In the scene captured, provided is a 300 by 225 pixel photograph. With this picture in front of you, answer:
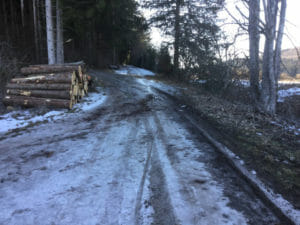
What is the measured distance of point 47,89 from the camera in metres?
7.34

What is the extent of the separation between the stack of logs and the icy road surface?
6.86ft

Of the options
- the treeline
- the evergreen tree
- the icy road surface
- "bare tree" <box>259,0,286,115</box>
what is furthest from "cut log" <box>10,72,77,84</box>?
the evergreen tree

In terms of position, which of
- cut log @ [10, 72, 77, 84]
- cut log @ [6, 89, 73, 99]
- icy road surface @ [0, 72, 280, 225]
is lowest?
icy road surface @ [0, 72, 280, 225]

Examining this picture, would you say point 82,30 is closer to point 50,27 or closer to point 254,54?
point 50,27

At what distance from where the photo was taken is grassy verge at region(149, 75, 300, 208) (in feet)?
10.0

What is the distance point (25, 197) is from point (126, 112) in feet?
14.9

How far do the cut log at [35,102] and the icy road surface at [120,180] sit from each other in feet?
6.07

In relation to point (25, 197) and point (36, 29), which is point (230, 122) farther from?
point (36, 29)

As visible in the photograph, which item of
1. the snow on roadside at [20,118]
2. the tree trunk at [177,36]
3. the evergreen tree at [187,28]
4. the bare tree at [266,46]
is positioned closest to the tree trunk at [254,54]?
the bare tree at [266,46]

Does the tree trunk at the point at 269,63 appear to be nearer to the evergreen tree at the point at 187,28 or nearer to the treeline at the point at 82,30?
the evergreen tree at the point at 187,28

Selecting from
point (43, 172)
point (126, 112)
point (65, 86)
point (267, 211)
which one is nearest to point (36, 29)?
point (65, 86)

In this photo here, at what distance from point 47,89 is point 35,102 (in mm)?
600

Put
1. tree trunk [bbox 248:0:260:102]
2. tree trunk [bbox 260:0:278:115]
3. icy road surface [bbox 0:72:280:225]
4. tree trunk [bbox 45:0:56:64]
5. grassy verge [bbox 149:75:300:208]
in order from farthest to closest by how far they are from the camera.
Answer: tree trunk [bbox 45:0:56:64]
tree trunk [bbox 248:0:260:102]
tree trunk [bbox 260:0:278:115]
grassy verge [bbox 149:75:300:208]
icy road surface [bbox 0:72:280:225]

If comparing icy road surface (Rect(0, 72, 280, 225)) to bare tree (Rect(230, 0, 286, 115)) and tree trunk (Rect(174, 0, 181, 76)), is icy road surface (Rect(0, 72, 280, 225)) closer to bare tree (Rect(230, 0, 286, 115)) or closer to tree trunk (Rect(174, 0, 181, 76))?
bare tree (Rect(230, 0, 286, 115))
